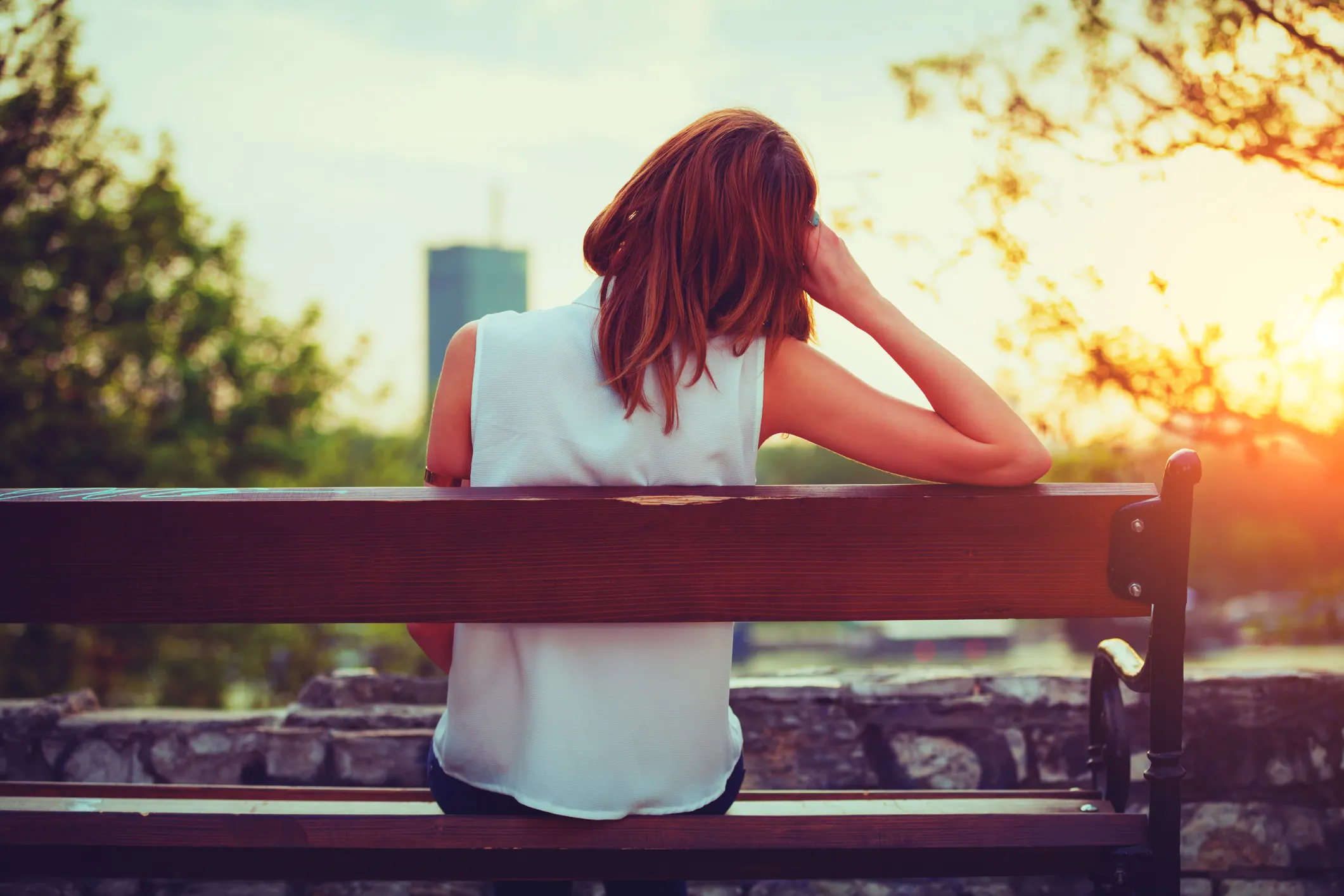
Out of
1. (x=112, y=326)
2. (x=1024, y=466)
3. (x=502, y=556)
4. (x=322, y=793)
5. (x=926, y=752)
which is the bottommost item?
(x=926, y=752)

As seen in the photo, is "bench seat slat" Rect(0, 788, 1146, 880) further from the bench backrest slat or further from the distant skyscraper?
the distant skyscraper

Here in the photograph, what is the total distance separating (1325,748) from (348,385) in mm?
18322

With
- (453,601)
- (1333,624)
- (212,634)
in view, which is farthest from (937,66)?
(212,634)

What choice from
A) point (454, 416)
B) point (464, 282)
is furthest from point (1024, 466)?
point (464, 282)

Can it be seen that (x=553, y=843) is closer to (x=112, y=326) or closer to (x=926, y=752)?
(x=926, y=752)

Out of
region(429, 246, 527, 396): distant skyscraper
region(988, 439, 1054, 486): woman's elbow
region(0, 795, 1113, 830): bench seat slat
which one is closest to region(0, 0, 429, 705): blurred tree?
region(429, 246, 527, 396): distant skyscraper

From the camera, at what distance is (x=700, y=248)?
1458 millimetres

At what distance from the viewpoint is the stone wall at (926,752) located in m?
2.39

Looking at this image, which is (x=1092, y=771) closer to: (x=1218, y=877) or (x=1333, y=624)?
(x=1218, y=877)

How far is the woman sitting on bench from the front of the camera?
1.40 m

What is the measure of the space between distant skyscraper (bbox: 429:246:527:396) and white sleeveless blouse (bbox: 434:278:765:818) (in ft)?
12.3

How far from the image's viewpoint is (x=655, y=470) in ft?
4.74

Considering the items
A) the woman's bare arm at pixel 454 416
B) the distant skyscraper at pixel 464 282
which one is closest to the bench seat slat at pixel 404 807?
the woman's bare arm at pixel 454 416

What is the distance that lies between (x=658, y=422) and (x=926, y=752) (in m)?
1.48
